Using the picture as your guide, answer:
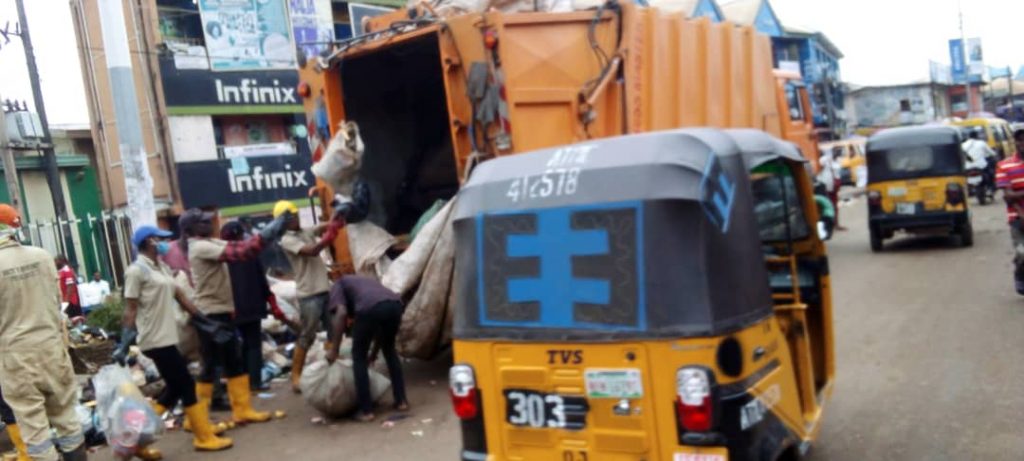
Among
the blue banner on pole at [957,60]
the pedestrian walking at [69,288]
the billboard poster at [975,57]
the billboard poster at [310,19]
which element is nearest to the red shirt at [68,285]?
the pedestrian walking at [69,288]

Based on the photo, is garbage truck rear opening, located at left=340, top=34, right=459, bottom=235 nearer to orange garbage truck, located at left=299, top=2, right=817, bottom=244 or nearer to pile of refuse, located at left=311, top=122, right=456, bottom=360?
orange garbage truck, located at left=299, top=2, right=817, bottom=244

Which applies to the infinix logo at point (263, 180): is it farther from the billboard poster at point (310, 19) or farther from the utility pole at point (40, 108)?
the utility pole at point (40, 108)

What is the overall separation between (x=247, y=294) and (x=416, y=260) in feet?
4.64

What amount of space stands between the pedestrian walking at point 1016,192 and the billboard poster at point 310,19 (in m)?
18.9

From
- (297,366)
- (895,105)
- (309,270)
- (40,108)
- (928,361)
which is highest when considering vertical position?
(40,108)

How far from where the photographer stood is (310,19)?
2384 centimetres

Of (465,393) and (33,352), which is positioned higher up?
(33,352)

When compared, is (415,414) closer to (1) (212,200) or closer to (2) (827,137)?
(1) (212,200)

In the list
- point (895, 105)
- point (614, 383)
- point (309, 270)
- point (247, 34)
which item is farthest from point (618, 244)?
point (895, 105)

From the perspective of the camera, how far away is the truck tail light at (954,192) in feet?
37.4

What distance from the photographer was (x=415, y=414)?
633cm

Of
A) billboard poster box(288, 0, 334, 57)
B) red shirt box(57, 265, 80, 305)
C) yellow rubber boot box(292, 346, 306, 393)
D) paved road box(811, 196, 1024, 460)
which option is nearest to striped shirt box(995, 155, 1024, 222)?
paved road box(811, 196, 1024, 460)

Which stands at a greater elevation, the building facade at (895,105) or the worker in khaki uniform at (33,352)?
the building facade at (895,105)

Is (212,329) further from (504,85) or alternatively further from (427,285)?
(504,85)
